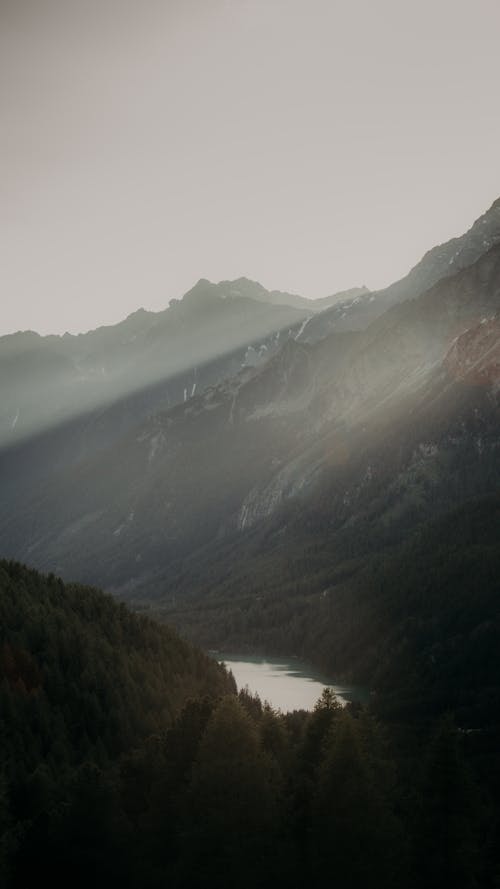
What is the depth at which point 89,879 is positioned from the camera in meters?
50.5

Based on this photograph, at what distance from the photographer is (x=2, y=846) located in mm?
55312

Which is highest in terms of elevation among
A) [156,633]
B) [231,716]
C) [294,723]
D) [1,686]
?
[231,716]

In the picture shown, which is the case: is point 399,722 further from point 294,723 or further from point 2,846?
point 2,846

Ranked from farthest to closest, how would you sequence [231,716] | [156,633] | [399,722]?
[399,722], [156,633], [231,716]

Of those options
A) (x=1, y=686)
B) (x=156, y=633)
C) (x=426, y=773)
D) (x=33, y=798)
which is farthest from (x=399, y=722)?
(x=426, y=773)

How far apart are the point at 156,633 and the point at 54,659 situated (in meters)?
31.8

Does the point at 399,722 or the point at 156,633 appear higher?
the point at 156,633

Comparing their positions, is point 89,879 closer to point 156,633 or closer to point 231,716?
point 231,716

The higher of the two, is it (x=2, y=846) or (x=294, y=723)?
(x=2, y=846)

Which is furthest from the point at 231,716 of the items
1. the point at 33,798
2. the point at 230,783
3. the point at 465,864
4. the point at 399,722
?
the point at 399,722

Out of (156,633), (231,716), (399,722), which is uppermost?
(231,716)

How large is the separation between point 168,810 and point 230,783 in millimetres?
9584

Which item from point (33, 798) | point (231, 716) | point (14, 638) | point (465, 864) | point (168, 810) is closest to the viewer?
point (465, 864)

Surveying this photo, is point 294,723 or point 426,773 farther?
point 294,723
